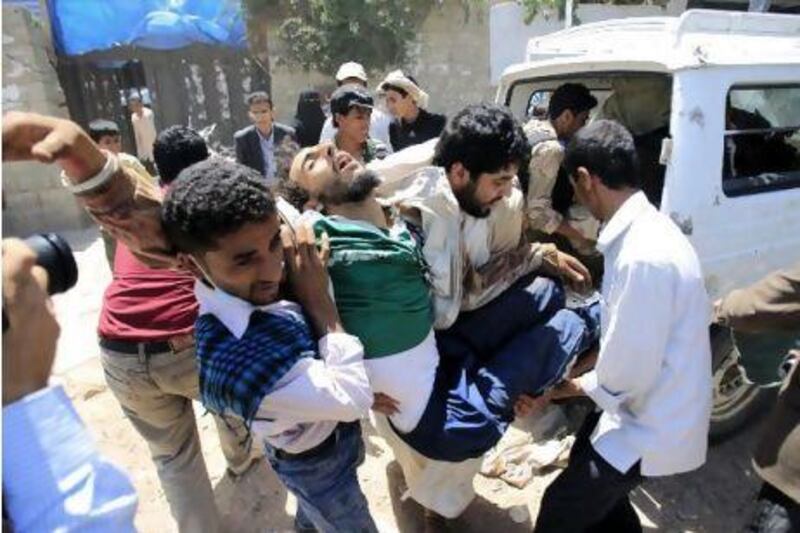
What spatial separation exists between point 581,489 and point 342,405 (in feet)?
3.20

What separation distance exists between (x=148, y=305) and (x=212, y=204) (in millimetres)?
1225

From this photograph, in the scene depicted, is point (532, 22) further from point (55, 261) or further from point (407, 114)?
point (55, 261)

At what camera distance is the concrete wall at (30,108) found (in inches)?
299

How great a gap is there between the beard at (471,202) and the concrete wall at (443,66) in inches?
353

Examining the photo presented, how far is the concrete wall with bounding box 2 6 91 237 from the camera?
758cm

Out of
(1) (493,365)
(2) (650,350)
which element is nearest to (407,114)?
(1) (493,365)

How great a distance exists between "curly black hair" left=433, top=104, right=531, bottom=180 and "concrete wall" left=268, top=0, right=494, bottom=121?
895cm

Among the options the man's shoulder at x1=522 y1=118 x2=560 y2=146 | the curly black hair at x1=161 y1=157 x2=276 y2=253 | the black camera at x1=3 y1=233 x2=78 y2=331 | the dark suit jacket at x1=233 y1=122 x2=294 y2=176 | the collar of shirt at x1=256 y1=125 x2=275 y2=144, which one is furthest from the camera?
the collar of shirt at x1=256 y1=125 x2=275 y2=144

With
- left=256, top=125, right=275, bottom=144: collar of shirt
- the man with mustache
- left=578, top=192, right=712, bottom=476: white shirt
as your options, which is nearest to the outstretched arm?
the man with mustache

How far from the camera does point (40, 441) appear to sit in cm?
85

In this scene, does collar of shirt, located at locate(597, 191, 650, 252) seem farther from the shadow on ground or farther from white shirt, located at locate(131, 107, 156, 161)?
white shirt, located at locate(131, 107, 156, 161)

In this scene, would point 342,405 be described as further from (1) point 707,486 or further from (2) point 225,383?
(1) point 707,486

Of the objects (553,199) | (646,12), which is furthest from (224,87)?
(553,199)

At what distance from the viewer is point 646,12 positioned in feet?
31.4
